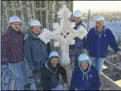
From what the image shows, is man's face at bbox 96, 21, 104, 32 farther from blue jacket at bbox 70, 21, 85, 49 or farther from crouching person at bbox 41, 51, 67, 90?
crouching person at bbox 41, 51, 67, 90

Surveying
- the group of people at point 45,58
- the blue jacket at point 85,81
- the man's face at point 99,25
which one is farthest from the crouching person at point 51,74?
the man's face at point 99,25

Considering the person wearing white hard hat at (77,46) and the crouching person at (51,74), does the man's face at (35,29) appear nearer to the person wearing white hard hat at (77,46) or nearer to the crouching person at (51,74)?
the crouching person at (51,74)

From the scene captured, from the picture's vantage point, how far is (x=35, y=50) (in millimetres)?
4402

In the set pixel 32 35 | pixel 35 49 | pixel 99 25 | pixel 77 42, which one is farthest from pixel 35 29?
pixel 99 25

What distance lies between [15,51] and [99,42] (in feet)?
5.07

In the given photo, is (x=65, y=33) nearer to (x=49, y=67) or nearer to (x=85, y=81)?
(x=49, y=67)

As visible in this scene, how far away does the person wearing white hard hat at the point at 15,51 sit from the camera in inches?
165

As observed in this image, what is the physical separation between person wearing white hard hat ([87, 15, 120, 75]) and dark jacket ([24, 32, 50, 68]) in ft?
2.84

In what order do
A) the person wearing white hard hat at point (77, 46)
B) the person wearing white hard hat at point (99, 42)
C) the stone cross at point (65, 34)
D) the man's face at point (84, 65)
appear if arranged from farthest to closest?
the person wearing white hard hat at point (77, 46) → the stone cross at point (65, 34) → the person wearing white hard hat at point (99, 42) → the man's face at point (84, 65)

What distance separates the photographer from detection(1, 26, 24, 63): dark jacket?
165 inches

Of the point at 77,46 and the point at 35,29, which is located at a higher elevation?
the point at 35,29

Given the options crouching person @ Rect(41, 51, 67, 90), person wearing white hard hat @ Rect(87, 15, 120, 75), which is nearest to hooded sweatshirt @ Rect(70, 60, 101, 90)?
crouching person @ Rect(41, 51, 67, 90)

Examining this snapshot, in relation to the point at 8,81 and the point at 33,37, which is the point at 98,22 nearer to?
the point at 33,37

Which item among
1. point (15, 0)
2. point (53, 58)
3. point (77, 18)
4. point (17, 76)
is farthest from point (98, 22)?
point (15, 0)
